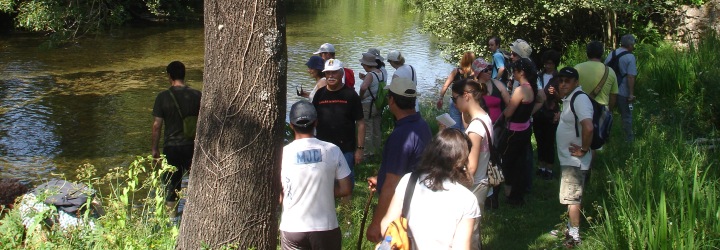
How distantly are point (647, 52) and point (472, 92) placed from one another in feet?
33.4

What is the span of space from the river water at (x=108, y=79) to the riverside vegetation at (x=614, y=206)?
7.31 ft

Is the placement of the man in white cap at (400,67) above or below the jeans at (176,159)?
above

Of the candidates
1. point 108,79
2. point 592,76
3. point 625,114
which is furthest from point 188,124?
point 108,79

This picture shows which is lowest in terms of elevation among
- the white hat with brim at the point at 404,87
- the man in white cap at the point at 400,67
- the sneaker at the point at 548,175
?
the sneaker at the point at 548,175

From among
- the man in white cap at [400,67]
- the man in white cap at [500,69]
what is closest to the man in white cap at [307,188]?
the man in white cap at [400,67]

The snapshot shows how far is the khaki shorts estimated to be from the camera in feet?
18.9

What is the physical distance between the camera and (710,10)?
14836 millimetres

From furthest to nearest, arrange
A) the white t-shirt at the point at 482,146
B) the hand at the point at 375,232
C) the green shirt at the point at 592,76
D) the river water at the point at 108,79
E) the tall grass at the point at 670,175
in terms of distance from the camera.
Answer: the river water at the point at 108,79 < the green shirt at the point at 592,76 < the white t-shirt at the point at 482,146 < the tall grass at the point at 670,175 < the hand at the point at 375,232

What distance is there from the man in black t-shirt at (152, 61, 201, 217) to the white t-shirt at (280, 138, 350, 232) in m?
2.35

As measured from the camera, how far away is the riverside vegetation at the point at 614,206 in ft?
14.7

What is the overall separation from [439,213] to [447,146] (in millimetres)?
351

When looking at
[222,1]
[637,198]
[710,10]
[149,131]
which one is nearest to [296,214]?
[222,1]

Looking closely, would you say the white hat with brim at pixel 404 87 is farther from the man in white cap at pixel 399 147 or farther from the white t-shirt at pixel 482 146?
the white t-shirt at pixel 482 146

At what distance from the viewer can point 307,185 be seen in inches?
175
